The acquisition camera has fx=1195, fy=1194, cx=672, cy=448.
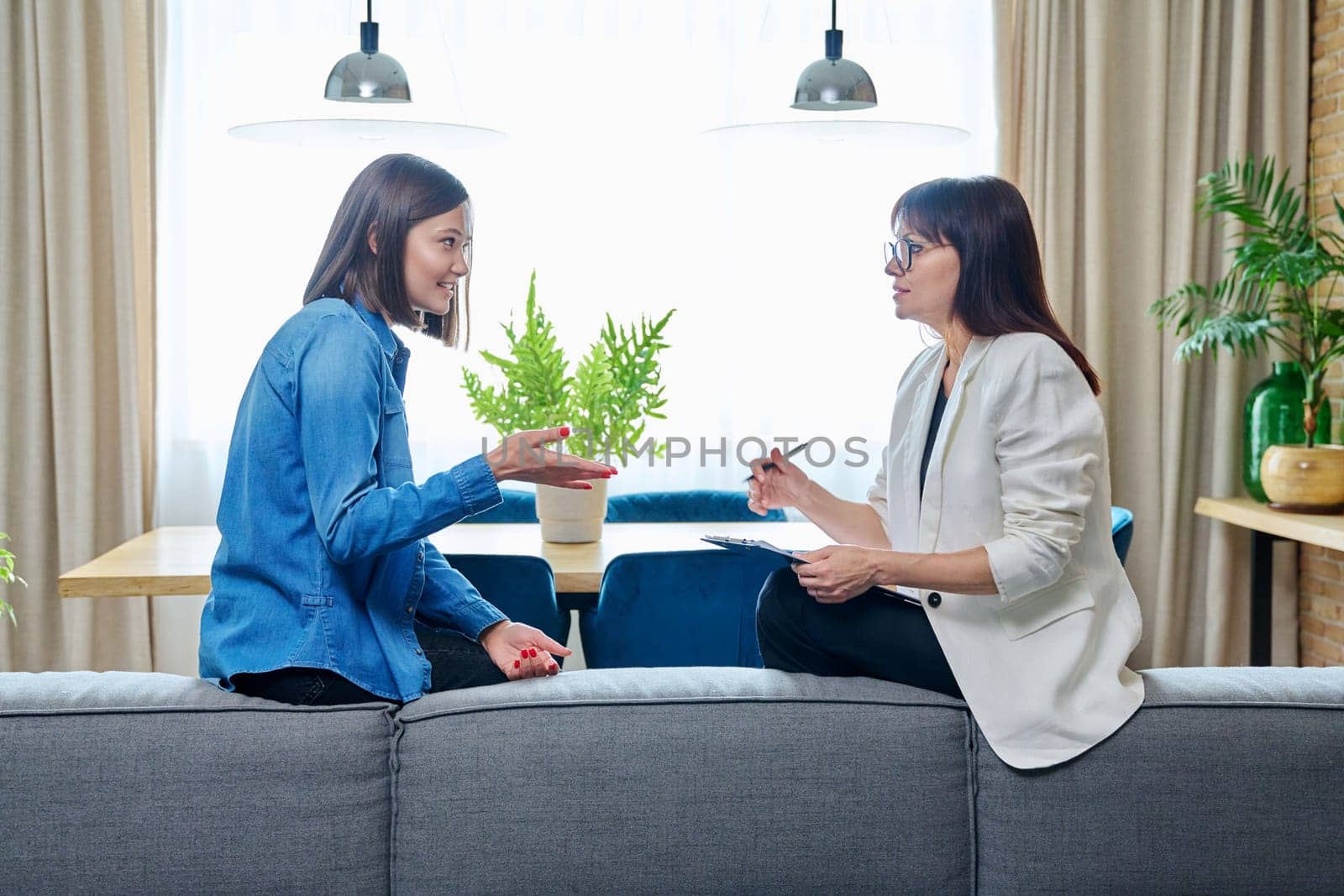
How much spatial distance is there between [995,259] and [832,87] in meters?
1.12

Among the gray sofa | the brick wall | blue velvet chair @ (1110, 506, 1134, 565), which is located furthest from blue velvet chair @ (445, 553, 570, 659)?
the brick wall

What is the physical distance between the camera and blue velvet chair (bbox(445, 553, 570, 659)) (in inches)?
92.6

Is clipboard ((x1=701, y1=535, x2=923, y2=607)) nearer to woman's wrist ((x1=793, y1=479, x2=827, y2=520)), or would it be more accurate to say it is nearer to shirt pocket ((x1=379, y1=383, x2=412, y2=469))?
woman's wrist ((x1=793, y1=479, x2=827, y2=520))

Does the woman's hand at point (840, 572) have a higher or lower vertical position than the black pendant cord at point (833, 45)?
lower

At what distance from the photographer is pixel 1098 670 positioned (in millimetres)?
1524

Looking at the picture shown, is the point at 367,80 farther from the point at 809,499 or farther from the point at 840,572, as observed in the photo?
the point at 840,572

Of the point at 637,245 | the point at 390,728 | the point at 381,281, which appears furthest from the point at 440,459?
the point at 390,728

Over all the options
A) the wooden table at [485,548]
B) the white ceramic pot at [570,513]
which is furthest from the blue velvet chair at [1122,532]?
the white ceramic pot at [570,513]

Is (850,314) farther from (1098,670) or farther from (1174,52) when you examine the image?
(1098,670)

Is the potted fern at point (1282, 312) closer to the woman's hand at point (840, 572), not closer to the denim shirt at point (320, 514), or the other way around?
the woman's hand at point (840, 572)

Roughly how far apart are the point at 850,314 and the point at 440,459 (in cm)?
149

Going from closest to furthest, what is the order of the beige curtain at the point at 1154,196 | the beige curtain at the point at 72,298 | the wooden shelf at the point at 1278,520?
1. the wooden shelf at the point at 1278,520
2. the beige curtain at the point at 72,298
3. the beige curtain at the point at 1154,196

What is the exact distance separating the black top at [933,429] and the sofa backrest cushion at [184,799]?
0.84 metres

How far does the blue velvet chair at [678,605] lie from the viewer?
229 centimetres
